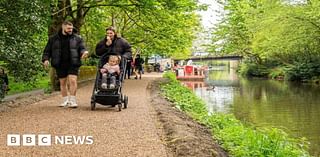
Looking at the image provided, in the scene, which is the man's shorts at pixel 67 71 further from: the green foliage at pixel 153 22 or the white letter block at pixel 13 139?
the green foliage at pixel 153 22

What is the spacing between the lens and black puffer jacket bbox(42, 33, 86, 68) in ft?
36.1

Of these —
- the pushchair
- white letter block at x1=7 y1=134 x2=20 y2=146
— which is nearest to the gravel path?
white letter block at x1=7 y1=134 x2=20 y2=146

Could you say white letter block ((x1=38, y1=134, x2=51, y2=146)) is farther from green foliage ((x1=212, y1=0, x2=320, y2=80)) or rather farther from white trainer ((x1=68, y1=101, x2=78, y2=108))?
green foliage ((x1=212, y1=0, x2=320, y2=80))

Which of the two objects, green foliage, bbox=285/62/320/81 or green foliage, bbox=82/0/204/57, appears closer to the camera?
green foliage, bbox=82/0/204/57

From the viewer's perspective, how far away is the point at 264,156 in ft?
24.7

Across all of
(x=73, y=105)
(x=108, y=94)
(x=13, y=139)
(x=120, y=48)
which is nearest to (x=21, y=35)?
(x=73, y=105)

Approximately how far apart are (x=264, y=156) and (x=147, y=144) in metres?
1.78

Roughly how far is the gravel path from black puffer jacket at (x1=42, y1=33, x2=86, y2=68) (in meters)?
1.02

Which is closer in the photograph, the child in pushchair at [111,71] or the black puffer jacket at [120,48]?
the child in pushchair at [111,71]

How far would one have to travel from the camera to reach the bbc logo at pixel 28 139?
22.6 ft

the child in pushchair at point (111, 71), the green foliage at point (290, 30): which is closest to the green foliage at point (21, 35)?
the child in pushchair at point (111, 71)

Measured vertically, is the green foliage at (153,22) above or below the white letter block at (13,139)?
above

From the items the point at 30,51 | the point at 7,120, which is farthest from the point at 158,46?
the point at 7,120

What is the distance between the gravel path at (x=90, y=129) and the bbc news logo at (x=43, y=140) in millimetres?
84
